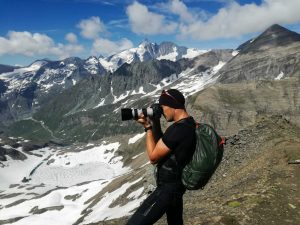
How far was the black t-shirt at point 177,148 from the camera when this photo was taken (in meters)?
9.80

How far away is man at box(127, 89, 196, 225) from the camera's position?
984 centimetres

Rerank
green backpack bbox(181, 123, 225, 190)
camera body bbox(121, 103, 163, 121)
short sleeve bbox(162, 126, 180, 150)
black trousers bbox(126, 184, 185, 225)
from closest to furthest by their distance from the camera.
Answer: short sleeve bbox(162, 126, 180, 150) < green backpack bbox(181, 123, 225, 190) < black trousers bbox(126, 184, 185, 225) < camera body bbox(121, 103, 163, 121)

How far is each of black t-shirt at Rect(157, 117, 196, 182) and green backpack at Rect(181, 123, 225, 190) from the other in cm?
14

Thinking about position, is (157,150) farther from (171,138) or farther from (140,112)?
(140,112)

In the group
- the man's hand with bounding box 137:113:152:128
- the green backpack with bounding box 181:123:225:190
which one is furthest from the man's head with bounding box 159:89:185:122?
the green backpack with bounding box 181:123:225:190

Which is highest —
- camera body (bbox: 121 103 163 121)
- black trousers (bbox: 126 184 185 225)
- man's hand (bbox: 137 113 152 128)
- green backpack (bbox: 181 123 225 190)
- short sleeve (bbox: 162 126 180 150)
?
camera body (bbox: 121 103 163 121)

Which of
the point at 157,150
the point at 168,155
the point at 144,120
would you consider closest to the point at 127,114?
the point at 144,120

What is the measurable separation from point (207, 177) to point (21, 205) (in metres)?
133

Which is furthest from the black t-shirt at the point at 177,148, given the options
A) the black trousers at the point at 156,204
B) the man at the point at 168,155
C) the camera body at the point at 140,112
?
the camera body at the point at 140,112

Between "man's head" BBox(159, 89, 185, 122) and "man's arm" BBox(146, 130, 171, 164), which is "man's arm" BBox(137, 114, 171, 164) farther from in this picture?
"man's head" BBox(159, 89, 185, 122)

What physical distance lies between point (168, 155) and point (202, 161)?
85cm

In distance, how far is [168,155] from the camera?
995cm

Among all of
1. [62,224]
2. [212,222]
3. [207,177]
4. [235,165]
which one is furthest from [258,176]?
[62,224]

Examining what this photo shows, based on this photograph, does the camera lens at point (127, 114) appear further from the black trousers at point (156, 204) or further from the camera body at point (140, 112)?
the black trousers at point (156, 204)
